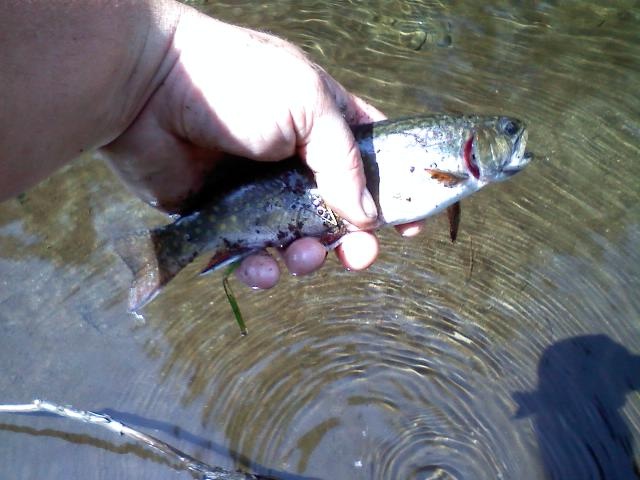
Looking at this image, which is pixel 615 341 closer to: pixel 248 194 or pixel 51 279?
pixel 248 194

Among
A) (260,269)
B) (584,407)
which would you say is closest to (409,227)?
(260,269)

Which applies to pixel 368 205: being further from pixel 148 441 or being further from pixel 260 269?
pixel 148 441

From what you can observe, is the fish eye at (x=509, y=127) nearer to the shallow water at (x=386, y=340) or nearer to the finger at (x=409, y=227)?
the finger at (x=409, y=227)

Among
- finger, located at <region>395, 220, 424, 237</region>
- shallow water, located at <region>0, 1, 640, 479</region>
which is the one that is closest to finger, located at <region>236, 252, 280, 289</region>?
finger, located at <region>395, 220, 424, 237</region>

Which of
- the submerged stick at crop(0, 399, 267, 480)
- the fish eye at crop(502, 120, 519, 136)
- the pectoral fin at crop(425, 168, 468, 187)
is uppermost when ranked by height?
the fish eye at crop(502, 120, 519, 136)

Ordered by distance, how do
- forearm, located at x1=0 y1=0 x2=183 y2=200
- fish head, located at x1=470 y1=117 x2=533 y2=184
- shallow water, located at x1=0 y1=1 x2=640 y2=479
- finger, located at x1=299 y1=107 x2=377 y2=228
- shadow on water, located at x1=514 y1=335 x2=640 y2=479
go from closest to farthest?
forearm, located at x1=0 y1=0 x2=183 y2=200 < finger, located at x1=299 y1=107 x2=377 y2=228 < fish head, located at x1=470 y1=117 x2=533 y2=184 < shadow on water, located at x1=514 y1=335 x2=640 y2=479 < shallow water, located at x1=0 y1=1 x2=640 y2=479

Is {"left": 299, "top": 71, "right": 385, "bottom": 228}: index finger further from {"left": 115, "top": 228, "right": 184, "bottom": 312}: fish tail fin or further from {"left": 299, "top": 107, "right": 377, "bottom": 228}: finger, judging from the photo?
{"left": 115, "top": 228, "right": 184, "bottom": 312}: fish tail fin

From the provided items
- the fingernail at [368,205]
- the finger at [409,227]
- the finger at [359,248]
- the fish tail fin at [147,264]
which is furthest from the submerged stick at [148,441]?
the fingernail at [368,205]
